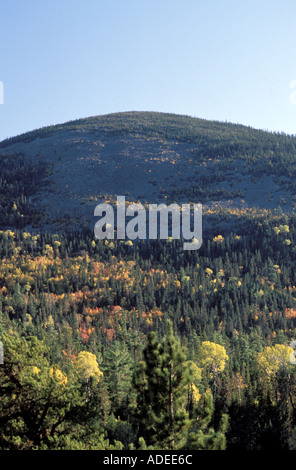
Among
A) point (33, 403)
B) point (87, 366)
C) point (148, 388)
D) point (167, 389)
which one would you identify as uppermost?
point (167, 389)

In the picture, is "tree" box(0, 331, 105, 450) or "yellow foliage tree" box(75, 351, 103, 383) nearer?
"tree" box(0, 331, 105, 450)

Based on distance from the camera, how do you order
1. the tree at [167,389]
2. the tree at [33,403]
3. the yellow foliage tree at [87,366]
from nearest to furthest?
1. the tree at [167,389]
2. the tree at [33,403]
3. the yellow foliage tree at [87,366]

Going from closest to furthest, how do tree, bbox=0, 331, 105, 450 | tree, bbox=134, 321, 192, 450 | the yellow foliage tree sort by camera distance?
tree, bbox=134, 321, 192, 450 → tree, bbox=0, 331, 105, 450 → the yellow foliage tree

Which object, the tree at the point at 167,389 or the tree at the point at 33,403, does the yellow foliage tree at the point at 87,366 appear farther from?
the tree at the point at 167,389

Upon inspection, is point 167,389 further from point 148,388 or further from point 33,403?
point 33,403

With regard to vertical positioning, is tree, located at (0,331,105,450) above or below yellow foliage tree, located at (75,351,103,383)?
above

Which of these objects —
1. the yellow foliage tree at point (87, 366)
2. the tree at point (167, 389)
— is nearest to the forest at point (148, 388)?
the tree at point (167, 389)

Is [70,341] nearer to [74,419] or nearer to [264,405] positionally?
[264,405]

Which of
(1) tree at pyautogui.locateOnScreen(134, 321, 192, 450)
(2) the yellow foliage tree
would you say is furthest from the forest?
(2) the yellow foliage tree

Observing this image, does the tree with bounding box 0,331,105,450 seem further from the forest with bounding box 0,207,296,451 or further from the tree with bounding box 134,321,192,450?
the tree with bounding box 134,321,192,450

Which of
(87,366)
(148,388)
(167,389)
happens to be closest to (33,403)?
(148,388)

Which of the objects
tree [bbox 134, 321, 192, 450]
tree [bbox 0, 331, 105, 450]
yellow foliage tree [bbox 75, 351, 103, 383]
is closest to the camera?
tree [bbox 134, 321, 192, 450]

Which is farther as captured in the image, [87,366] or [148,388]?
[87,366]
